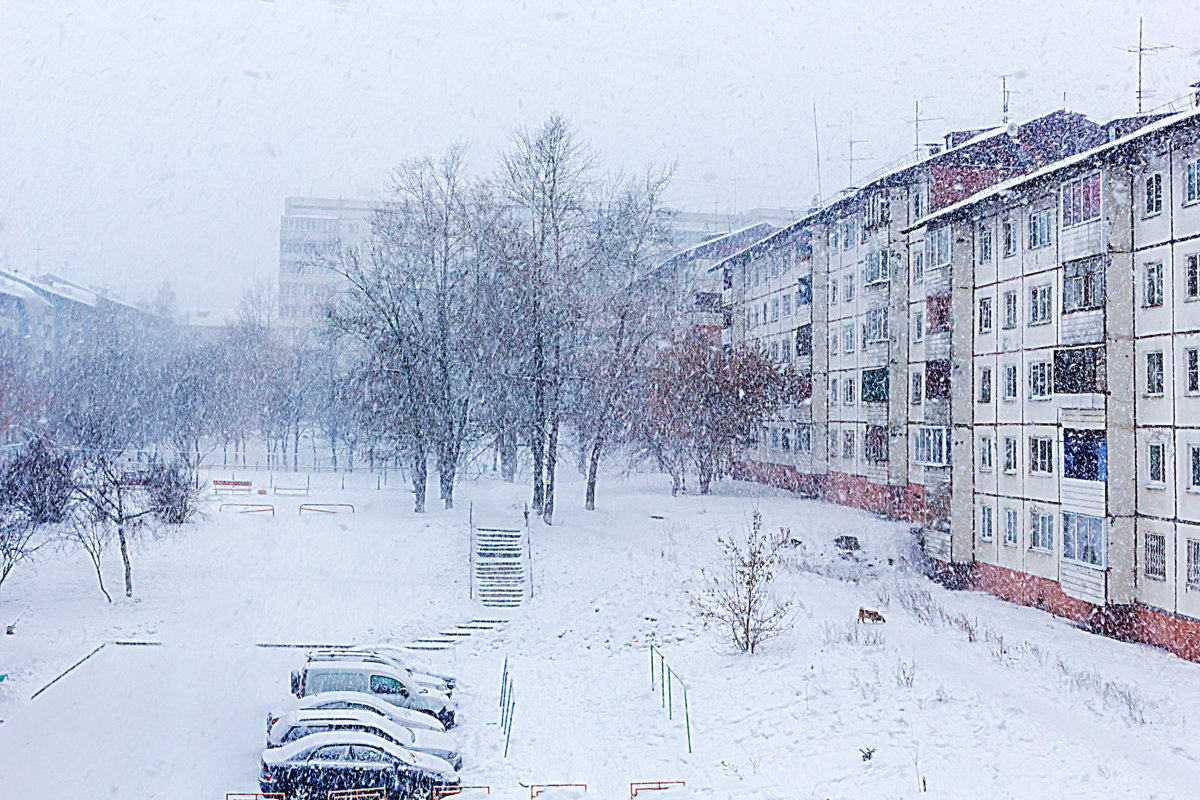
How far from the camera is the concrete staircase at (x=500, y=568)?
23562mm

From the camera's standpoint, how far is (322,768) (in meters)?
11.6

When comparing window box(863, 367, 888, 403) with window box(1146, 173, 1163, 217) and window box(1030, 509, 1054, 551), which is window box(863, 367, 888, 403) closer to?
window box(1030, 509, 1054, 551)

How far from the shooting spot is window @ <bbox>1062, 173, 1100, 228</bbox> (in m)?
20.7

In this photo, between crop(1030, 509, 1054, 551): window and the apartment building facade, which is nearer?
the apartment building facade

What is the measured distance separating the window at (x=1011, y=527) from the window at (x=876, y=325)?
9658mm

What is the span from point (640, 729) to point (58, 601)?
603 inches

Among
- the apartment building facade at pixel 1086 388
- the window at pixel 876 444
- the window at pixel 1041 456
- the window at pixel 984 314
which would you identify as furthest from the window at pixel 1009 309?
the window at pixel 876 444

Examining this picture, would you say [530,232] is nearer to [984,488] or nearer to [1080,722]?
[984,488]

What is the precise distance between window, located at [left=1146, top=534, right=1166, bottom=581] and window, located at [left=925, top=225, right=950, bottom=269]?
1009cm

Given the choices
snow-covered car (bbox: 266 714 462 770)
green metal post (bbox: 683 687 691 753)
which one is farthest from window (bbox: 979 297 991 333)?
snow-covered car (bbox: 266 714 462 770)

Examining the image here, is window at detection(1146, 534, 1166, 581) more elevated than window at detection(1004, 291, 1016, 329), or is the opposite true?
window at detection(1004, 291, 1016, 329)

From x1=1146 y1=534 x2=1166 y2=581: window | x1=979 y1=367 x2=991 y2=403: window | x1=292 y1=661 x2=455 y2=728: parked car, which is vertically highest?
x1=979 y1=367 x2=991 y2=403: window

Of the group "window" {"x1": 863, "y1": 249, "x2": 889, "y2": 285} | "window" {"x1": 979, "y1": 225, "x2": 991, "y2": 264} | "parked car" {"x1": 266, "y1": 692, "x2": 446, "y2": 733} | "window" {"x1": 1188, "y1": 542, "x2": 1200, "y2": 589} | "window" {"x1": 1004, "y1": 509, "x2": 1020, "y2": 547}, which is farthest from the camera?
"window" {"x1": 863, "y1": 249, "x2": 889, "y2": 285}

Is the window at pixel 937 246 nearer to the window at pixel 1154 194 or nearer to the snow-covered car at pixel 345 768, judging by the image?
the window at pixel 1154 194
